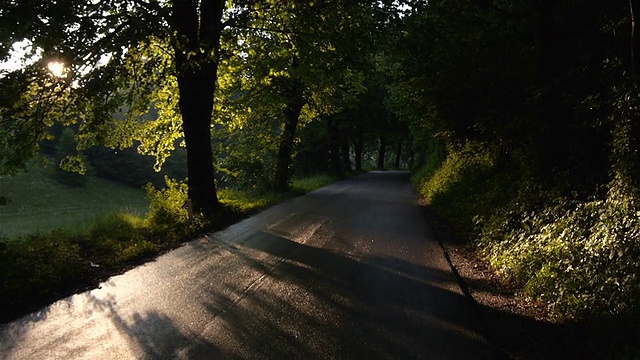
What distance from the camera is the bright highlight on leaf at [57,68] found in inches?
289

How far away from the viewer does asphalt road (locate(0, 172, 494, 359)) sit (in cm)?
409

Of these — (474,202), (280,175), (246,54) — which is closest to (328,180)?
(280,175)

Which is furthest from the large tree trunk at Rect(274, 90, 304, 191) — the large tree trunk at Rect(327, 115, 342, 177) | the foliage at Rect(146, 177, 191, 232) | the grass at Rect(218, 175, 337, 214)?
the large tree trunk at Rect(327, 115, 342, 177)

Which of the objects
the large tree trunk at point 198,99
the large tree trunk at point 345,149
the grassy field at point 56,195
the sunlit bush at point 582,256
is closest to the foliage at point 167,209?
the large tree trunk at point 198,99

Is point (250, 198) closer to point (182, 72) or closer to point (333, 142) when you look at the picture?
point (182, 72)

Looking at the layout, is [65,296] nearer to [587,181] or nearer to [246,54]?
[587,181]

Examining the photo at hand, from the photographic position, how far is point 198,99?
1134 centimetres

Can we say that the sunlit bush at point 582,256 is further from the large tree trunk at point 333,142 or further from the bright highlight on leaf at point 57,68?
the large tree trunk at point 333,142

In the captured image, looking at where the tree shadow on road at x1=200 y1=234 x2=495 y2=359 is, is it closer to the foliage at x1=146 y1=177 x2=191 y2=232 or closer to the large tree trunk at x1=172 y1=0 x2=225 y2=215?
the foliage at x1=146 y1=177 x2=191 y2=232

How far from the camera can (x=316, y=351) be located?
13.2 feet

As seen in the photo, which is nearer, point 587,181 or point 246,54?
point 587,181

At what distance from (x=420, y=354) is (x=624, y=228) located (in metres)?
3.02

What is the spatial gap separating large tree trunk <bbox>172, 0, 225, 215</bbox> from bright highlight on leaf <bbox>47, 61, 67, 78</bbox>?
3.54 meters

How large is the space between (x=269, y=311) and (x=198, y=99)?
7932mm
